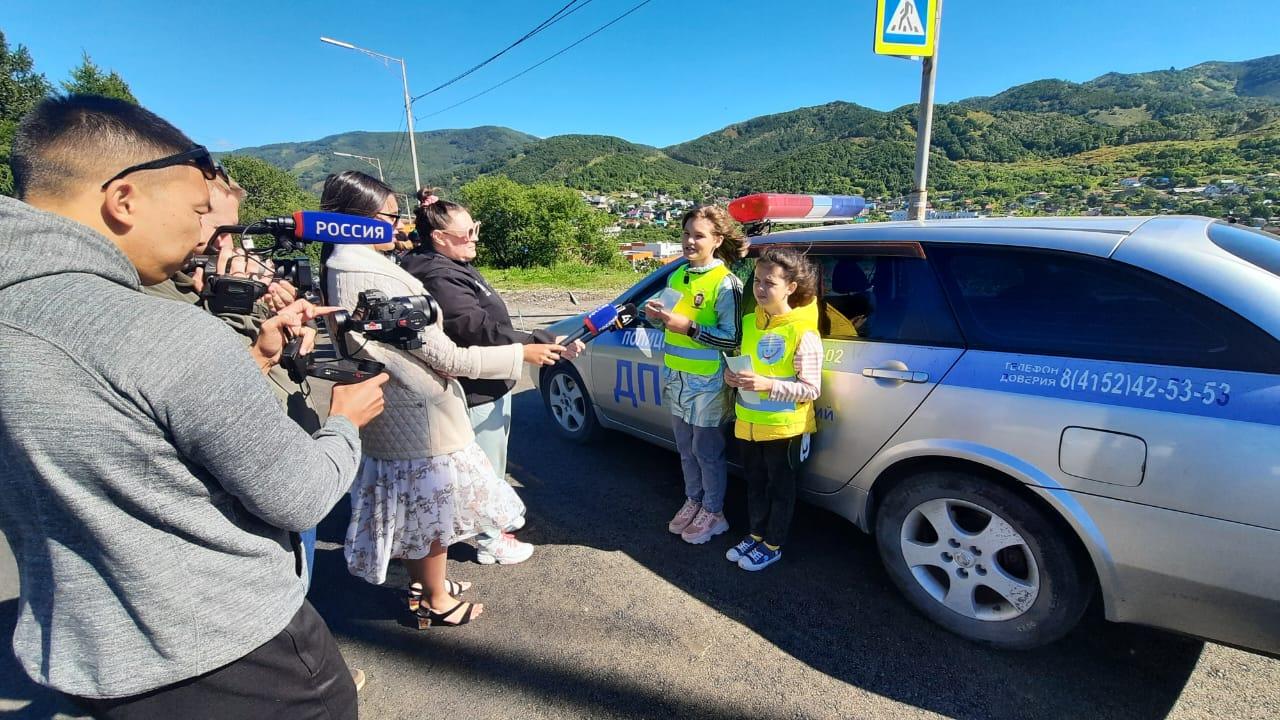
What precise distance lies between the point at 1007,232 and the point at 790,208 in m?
1.11

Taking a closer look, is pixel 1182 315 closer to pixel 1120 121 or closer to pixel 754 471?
pixel 754 471

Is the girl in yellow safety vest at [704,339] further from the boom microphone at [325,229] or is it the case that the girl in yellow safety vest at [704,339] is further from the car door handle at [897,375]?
the boom microphone at [325,229]

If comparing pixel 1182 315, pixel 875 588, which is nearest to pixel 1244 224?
pixel 1182 315

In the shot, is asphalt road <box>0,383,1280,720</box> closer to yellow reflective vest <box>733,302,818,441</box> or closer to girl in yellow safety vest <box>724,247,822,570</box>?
girl in yellow safety vest <box>724,247,822,570</box>

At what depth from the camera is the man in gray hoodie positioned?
2.69 ft

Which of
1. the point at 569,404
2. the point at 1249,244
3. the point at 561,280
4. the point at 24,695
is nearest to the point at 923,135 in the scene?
the point at 1249,244

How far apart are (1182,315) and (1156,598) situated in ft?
3.01

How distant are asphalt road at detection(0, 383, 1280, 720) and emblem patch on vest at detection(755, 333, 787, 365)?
108 centimetres

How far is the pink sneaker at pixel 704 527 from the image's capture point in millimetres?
3035

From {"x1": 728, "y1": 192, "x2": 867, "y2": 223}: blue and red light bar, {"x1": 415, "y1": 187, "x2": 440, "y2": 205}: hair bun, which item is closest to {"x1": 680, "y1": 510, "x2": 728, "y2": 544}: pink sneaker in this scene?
{"x1": 728, "y1": 192, "x2": 867, "y2": 223}: blue and red light bar

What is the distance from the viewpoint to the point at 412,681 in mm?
Answer: 2227

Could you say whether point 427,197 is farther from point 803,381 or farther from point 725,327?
point 803,381

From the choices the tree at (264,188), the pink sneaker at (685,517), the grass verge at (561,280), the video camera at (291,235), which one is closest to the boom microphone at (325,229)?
the video camera at (291,235)

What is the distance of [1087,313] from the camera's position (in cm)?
197
